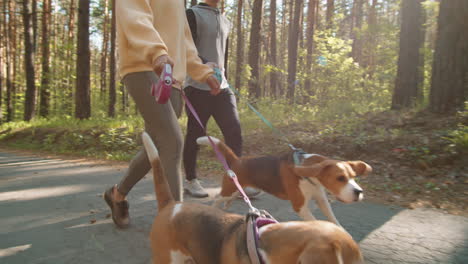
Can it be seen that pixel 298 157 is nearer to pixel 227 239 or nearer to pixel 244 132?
pixel 227 239

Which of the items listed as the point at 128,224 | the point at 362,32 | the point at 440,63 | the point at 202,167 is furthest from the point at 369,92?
the point at 128,224

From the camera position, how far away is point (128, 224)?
10.3 ft

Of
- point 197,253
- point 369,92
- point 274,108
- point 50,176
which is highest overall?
point 369,92

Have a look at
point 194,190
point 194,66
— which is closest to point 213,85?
point 194,66

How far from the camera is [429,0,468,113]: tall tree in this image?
6.42 metres

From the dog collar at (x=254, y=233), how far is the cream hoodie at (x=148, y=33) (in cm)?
143

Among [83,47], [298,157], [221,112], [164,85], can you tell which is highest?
[83,47]

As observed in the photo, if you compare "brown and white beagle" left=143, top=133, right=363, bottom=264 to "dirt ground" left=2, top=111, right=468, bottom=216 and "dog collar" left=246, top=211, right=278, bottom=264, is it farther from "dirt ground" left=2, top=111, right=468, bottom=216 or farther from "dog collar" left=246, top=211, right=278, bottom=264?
"dirt ground" left=2, top=111, right=468, bottom=216

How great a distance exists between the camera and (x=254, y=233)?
5.07ft

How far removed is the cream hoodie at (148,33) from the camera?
240 centimetres

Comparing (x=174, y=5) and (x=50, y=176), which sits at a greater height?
(x=174, y=5)

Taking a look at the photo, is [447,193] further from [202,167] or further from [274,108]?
[274,108]

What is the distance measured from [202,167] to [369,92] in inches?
388

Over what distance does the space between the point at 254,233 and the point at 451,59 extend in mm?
7018
